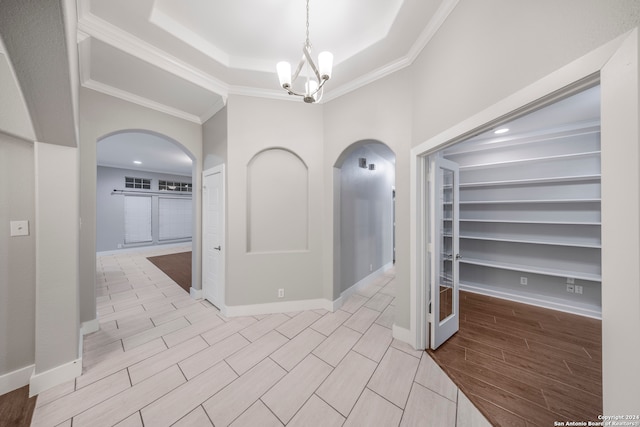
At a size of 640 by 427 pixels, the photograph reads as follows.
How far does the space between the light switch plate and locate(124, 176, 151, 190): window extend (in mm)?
7142

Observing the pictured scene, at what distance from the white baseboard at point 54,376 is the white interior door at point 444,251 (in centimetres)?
324

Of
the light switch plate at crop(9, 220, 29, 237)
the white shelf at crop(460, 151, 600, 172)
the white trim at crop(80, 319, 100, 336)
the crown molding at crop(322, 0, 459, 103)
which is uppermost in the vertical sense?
the crown molding at crop(322, 0, 459, 103)

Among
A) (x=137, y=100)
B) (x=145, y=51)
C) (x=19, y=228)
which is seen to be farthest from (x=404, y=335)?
(x=137, y=100)

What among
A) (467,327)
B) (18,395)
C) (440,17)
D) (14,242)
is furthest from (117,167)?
(467,327)

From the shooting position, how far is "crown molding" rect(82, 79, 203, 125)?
7.98ft

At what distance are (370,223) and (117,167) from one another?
A: 856 centimetres

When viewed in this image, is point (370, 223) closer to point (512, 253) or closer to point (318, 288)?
point (318, 288)

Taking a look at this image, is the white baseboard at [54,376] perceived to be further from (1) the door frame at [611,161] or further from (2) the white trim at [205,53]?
(1) the door frame at [611,161]

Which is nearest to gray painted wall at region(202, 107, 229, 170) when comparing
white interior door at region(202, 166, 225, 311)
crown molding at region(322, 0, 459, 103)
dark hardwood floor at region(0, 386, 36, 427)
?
white interior door at region(202, 166, 225, 311)

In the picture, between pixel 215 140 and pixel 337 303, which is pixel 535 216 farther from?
pixel 215 140

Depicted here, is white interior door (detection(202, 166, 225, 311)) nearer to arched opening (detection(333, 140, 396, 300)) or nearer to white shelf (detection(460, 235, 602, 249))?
arched opening (detection(333, 140, 396, 300))

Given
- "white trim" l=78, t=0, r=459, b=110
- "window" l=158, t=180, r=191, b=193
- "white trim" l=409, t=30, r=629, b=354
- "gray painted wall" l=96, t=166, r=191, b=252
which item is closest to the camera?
"white trim" l=409, t=30, r=629, b=354

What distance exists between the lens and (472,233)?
12.2 ft

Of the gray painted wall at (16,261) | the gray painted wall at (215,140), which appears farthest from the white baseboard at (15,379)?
the gray painted wall at (215,140)
